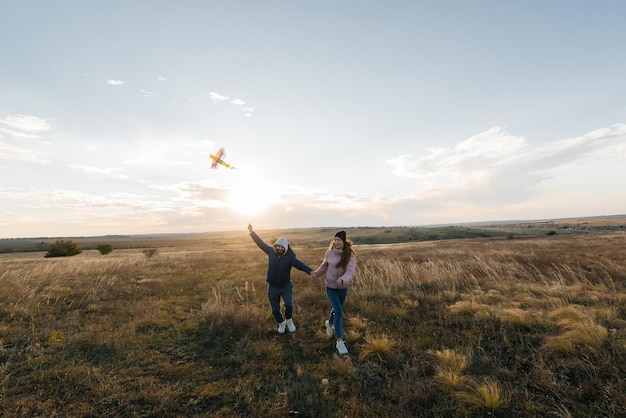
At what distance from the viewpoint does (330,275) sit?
270 inches

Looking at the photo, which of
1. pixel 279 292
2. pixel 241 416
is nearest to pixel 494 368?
pixel 241 416

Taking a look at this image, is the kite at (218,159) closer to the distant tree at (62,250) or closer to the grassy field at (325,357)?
the grassy field at (325,357)

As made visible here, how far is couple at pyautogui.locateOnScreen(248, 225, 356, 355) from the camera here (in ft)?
21.7

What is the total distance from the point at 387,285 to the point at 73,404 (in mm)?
9698

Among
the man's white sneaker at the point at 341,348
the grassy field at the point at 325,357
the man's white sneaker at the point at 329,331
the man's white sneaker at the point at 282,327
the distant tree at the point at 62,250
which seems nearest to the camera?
the grassy field at the point at 325,357

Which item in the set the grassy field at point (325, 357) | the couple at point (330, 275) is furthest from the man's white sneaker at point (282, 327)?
the grassy field at point (325, 357)

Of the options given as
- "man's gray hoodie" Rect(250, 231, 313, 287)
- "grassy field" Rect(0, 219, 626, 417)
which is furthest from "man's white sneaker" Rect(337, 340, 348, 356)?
"man's gray hoodie" Rect(250, 231, 313, 287)

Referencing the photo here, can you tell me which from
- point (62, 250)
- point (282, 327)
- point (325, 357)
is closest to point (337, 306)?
point (325, 357)

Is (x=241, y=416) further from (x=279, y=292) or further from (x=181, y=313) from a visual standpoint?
(x=181, y=313)

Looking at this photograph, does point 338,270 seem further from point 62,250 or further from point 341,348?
point 62,250

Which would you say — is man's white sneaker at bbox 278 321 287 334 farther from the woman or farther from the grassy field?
the woman

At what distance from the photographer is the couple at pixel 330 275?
662 cm

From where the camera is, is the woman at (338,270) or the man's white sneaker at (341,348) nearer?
the man's white sneaker at (341,348)

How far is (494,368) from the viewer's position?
5.26 m
